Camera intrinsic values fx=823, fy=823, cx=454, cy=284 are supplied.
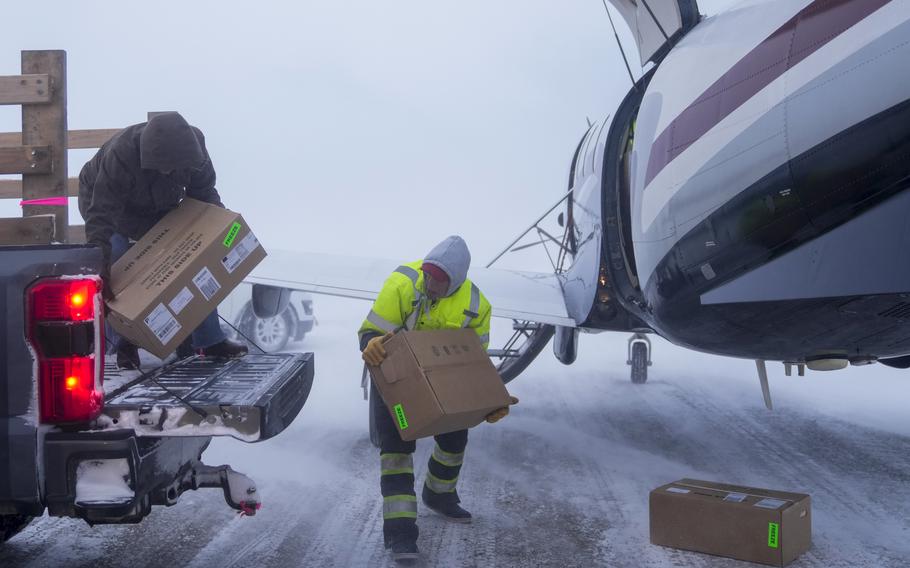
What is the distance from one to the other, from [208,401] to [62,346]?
0.59 meters

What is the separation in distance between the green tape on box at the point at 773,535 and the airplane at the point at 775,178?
1.13 metres

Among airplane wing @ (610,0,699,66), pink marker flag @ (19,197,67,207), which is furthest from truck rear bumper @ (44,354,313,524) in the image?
airplane wing @ (610,0,699,66)

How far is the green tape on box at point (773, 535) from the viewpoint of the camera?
4.13 metres

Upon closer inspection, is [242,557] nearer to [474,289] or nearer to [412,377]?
[412,377]

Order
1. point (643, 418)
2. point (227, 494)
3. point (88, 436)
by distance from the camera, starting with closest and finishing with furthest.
Result: point (88, 436) < point (227, 494) < point (643, 418)

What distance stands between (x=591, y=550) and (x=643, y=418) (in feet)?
14.7

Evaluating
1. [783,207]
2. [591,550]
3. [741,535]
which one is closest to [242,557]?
[591,550]

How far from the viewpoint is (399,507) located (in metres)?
4.36

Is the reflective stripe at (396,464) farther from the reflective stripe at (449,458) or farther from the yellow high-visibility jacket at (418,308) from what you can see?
the yellow high-visibility jacket at (418,308)

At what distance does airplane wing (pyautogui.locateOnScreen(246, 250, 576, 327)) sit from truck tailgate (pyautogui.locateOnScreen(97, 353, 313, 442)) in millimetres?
3652

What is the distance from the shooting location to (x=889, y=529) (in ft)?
15.7

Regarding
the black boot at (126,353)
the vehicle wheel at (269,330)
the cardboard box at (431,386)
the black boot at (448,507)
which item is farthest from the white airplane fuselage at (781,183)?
the vehicle wheel at (269,330)

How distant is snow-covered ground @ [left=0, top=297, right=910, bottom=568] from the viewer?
4320 mm

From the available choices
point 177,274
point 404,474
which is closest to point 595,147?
point 404,474
